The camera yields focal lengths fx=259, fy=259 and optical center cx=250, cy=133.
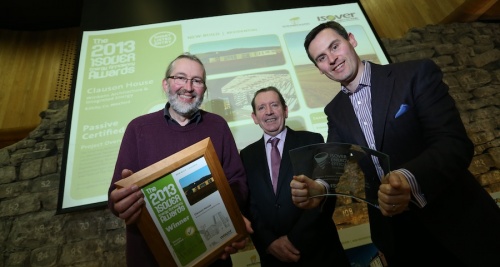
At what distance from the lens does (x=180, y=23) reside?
8.28ft

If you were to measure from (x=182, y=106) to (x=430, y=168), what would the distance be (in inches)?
40.2

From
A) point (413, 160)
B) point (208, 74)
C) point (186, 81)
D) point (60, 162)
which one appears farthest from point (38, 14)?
point (413, 160)

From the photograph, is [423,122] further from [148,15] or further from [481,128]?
[148,15]

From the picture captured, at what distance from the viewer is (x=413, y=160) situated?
2.87ft

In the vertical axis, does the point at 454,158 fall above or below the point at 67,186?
below

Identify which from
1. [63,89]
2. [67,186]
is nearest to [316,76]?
[67,186]

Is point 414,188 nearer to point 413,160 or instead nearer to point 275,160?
point 413,160

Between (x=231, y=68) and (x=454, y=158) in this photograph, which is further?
(x=231, y=68)

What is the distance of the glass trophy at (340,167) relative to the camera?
97 centimetres

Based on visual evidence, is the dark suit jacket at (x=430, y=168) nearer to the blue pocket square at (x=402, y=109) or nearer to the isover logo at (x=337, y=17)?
the blue pocket square at (x=402, y=109)

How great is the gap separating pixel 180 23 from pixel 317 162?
2.13 metres

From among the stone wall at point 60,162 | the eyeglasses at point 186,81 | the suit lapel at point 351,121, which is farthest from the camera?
the stone wall at point 60,162

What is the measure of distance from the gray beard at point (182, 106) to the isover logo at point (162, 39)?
4.31 feet

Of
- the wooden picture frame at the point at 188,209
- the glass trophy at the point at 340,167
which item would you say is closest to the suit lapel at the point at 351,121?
the glass trophy at the point at 340,167
